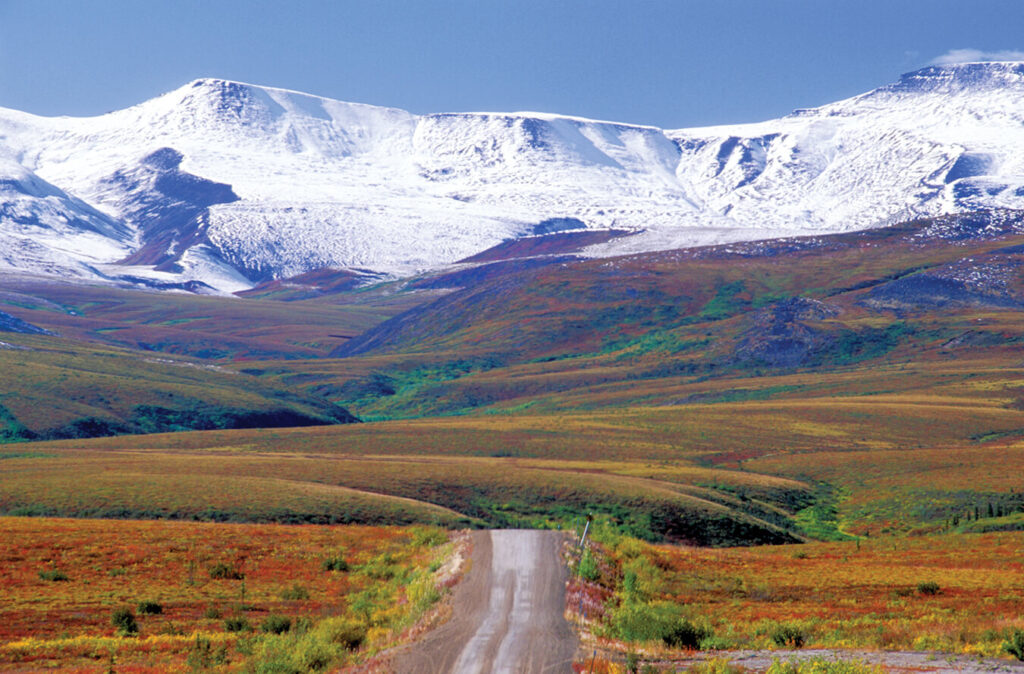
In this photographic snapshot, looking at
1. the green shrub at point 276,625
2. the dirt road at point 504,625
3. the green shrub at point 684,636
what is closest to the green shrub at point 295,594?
the green shrub at point 276,625

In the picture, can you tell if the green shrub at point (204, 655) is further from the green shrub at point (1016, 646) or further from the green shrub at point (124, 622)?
the green shrub at point (1016, 646)

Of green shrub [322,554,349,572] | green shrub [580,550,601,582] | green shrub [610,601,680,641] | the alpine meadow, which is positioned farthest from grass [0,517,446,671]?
green shrub [610,601,680,641]

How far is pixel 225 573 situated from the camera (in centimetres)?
3266

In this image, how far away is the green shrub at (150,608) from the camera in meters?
26.8

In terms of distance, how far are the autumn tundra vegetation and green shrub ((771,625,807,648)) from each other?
17cm

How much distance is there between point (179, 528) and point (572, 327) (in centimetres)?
15667

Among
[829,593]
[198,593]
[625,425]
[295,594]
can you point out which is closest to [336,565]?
[295,594]

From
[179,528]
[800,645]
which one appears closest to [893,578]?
[800,645]

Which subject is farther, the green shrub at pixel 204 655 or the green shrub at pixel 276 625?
the green shrub at pixel 276 625

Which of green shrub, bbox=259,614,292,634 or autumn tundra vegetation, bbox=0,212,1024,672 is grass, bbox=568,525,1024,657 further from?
green shrub, bbox=259,614,292,634

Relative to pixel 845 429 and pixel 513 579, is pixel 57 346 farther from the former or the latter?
pixel 513 579

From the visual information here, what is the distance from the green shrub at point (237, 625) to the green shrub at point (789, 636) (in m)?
12.5

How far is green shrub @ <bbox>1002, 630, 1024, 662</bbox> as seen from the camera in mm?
19109

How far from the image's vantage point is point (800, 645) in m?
21.7
